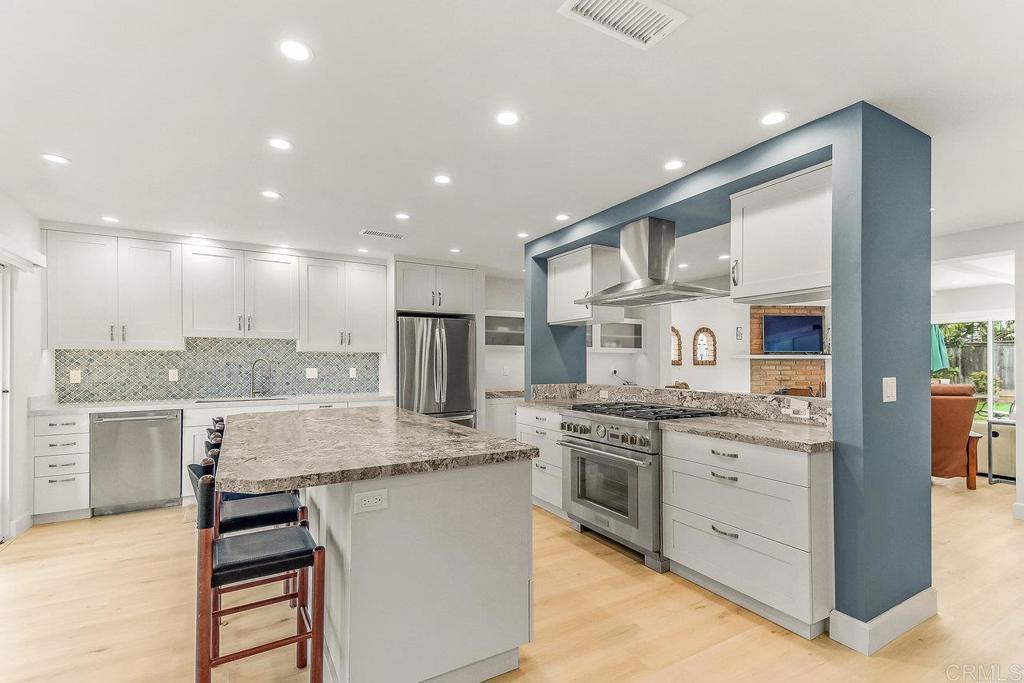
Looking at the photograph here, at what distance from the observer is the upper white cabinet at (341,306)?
513 cm

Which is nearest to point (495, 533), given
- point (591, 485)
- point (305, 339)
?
point (591, 485)

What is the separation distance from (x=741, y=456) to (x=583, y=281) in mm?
2218

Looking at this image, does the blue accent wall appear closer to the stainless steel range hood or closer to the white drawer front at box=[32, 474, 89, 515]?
the stainless steel range hood

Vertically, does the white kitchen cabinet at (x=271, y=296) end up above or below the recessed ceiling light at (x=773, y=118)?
below

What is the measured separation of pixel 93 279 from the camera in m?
4.18

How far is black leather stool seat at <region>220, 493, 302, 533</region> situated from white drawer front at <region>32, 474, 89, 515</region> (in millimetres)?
2684

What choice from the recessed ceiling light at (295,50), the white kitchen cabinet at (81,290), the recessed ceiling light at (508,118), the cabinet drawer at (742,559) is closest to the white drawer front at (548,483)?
the cabinet drawer at (742,559)

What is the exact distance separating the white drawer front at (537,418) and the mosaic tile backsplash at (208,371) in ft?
7.46

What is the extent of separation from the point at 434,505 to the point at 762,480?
62.0 inches

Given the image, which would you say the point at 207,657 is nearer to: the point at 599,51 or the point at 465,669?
the point at 465,669

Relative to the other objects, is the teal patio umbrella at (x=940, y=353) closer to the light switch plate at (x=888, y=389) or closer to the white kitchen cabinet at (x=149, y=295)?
the light switch plate at (x=888, y=389)

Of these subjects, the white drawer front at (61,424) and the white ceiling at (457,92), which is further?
the white drawer front at (61,424)

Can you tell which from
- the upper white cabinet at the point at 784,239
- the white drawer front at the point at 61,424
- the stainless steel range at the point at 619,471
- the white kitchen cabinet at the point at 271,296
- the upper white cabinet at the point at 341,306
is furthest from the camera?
the upper white cabinet at the point at 341,306
